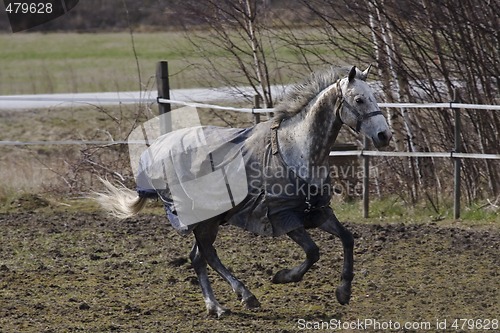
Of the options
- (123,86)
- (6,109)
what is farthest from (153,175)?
(123,86)

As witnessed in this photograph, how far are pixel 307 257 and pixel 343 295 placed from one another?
33 cm

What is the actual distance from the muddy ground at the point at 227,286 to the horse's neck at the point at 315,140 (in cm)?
92

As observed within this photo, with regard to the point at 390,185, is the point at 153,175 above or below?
above

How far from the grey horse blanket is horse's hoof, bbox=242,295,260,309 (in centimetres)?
43

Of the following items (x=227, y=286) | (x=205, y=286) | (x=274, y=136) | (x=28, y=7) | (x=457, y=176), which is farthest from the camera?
(x=28, y=7)

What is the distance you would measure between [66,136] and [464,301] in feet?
36.9

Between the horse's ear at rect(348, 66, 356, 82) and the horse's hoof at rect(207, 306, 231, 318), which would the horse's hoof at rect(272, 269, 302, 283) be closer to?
the horse's hoof at rect(207, 306, 231, 318)

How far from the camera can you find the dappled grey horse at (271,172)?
6316mm

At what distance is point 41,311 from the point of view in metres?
6.62

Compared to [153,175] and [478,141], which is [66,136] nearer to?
[478,141]

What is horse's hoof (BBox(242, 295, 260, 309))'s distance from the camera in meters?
6.48

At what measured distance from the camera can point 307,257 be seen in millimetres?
6348

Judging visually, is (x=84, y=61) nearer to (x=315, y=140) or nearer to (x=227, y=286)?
(x=227, y=286)

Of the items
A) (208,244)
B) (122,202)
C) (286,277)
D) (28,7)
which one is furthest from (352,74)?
(28,7)
